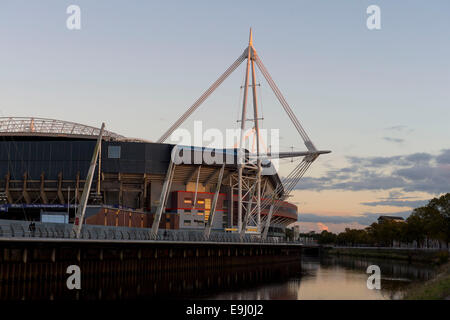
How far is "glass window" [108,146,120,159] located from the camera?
399 ft

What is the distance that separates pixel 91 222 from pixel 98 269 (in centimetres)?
4487

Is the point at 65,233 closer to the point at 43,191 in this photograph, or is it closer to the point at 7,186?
the point at 43,191

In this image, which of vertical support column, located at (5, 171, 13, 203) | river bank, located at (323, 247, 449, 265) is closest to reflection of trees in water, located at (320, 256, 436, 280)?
river bank, located at (323, 247, 449, 265)

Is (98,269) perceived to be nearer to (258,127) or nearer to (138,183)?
(258,127)

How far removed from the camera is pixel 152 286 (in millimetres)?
62188

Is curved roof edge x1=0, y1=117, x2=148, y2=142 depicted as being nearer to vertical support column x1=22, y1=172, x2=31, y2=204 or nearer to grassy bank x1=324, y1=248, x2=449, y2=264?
vertical support column x1=22, y1=172, x2=31, y2=204

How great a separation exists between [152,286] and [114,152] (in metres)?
64.2

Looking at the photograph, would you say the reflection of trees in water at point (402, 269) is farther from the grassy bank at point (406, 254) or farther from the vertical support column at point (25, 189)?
the vertical support column at point (25, 189)

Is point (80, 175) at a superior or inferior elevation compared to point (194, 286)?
superior

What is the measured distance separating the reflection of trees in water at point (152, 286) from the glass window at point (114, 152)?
4719 cm

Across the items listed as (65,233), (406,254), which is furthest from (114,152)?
(406,254)

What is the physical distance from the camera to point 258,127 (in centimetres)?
10338

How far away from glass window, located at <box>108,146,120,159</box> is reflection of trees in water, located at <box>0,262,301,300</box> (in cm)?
4719
